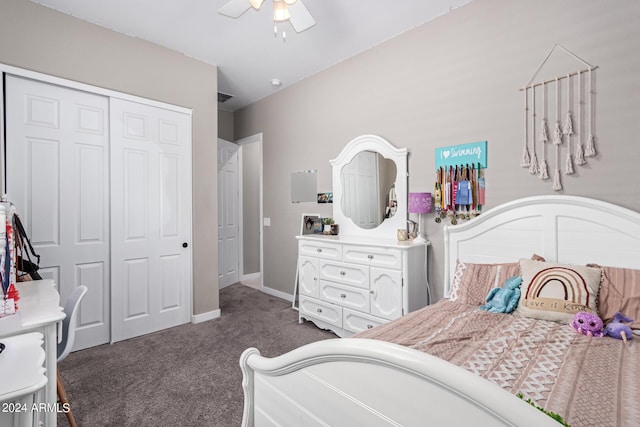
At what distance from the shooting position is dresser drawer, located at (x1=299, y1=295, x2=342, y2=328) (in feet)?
9.86

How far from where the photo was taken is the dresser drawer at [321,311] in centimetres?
301

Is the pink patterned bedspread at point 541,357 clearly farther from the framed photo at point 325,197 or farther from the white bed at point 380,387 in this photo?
the framed photo at point 325,197

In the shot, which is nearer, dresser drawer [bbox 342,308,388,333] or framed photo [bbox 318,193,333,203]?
dresser drawer [bbox 342,308,388,333]

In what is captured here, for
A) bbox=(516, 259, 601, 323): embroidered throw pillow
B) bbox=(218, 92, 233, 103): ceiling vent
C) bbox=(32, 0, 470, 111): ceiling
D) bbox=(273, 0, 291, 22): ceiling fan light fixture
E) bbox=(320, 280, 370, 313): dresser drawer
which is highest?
bbox=(218, 92, 233, 103): ceiling vent

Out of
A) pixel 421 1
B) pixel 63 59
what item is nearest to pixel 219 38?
pixel 63 59

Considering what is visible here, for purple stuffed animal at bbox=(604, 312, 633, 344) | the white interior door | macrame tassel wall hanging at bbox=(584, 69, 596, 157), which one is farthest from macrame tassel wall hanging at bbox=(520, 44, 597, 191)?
the white interior door

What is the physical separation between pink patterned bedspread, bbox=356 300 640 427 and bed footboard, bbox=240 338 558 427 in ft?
1.85

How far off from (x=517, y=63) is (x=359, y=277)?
6.77ft

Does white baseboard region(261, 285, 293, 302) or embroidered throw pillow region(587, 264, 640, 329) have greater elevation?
embroidered throw pillow region(587, 264, 640, 329)

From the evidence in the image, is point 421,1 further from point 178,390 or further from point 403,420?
point 178,390

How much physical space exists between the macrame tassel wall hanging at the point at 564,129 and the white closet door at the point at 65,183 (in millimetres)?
3522

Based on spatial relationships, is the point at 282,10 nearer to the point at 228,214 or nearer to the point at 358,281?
the point at 358,281

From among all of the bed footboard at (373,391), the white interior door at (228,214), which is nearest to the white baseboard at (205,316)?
the white interior door at (228,214)

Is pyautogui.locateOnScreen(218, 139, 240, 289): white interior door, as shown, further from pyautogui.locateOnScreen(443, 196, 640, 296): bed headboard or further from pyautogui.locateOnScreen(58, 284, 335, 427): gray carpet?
pyautogui.locateOnScreen(443, 196, 640, 296): bed headboard
